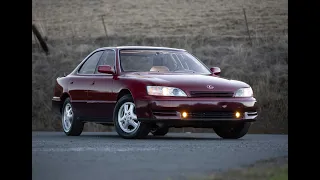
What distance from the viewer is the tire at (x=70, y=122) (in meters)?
15.5

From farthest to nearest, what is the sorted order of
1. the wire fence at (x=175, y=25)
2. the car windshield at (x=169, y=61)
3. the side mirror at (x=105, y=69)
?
the wire fence at (x=175, y=25) → the car windshield at (x=169, y=61) → the side mirror at (x=105, y=69)

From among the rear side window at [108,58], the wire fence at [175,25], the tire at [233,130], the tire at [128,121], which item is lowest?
the tire at [233,130]

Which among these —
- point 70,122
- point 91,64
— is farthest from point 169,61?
point 70,122

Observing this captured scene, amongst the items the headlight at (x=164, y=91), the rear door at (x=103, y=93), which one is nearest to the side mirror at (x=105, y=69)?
the rear door at (x=103, y=93)

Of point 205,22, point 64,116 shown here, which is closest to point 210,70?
point 64,116

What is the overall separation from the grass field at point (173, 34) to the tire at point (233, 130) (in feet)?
19.9

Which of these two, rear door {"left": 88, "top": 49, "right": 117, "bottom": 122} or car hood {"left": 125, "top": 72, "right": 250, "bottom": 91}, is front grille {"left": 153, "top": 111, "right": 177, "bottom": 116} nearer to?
car hood {"left": 125, "top": 72, "right": 250, "bottom": 91}

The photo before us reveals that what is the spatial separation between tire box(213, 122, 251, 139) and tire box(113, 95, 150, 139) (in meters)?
1.46

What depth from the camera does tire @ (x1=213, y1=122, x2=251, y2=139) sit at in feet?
47.6

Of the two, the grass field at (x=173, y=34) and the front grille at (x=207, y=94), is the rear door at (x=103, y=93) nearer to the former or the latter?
the front grille at (x=207, y=94)

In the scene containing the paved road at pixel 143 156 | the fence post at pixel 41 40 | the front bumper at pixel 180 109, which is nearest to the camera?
the paved road at pixel 143 156

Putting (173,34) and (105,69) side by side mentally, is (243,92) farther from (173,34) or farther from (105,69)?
(173,34)
